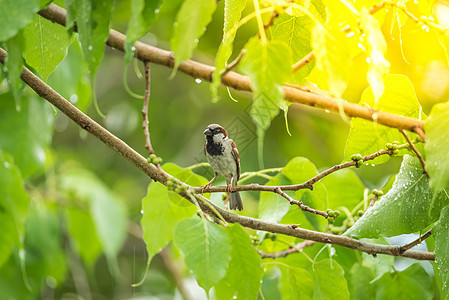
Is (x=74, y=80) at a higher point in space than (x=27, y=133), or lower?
higher

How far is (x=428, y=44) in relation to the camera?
431cm

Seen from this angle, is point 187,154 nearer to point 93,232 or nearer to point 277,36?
point 93,232

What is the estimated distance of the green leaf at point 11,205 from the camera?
7.54ft

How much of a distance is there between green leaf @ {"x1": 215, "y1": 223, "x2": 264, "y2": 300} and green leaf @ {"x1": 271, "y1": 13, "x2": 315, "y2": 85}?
0.44 m

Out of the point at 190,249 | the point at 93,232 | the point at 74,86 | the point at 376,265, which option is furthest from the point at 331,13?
the point at 93,232

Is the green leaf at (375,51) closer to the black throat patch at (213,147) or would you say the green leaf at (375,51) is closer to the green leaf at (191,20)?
the green leaf at (191,20)

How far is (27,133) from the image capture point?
276 centimetres

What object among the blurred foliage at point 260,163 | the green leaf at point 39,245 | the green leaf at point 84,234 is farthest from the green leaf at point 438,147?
the green leaf at point 84,234

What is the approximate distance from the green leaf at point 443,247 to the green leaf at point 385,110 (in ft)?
0.68

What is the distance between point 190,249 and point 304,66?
0.58m

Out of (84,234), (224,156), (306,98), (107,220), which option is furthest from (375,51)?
(84,234)

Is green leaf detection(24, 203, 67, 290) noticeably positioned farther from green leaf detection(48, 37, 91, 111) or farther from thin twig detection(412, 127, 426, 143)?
thin twig detection(412, 127, 426, 143)

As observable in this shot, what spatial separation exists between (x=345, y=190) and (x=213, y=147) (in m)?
0.89

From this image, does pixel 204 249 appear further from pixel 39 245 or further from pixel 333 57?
pixel 39 245
